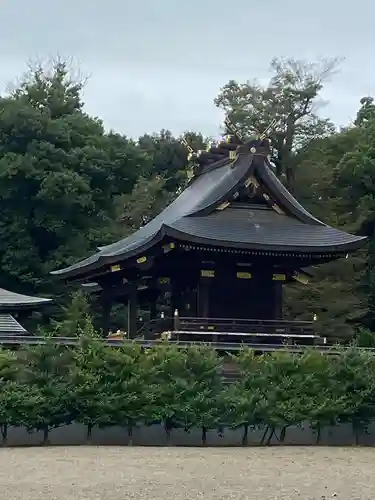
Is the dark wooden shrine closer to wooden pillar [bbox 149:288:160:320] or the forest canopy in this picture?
wooden pillar [bbox 149:288:160:320]

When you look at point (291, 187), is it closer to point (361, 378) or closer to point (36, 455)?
point (361, 378)

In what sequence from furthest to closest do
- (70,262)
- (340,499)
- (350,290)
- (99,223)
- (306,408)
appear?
1. (99,223)
2. (70,262)
3. (350,290)
4. (306,408)
5. (340,499)

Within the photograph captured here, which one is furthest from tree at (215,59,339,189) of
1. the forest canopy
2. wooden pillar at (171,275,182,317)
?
wooden pillar at (171,275,182,317)

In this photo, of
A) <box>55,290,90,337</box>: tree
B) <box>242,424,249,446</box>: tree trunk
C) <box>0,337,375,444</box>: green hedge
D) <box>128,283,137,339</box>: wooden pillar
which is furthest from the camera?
<box>128,283,137,339</box>: wooden pillar

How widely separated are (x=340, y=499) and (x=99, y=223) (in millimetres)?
31085

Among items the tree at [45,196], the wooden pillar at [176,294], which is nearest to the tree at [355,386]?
the wooden pillar at [176,294]

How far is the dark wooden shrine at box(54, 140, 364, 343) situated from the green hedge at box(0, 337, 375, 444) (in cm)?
275

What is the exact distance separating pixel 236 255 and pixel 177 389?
4.85 m

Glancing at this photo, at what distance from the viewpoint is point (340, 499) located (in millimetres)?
10367

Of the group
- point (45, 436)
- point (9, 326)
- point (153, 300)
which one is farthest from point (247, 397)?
point (153, 300)

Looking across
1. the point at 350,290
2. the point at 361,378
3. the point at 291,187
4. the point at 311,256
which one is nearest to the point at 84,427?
the point at 361,378

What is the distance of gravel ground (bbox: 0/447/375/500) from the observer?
10.5 m

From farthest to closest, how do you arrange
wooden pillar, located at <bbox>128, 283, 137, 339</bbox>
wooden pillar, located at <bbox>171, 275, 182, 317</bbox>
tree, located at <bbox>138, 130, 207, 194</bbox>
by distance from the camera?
tree, located at <bbox>138, 130, 207, 194</bbox> < wooden pillar, located at <bbox>128, 283, 137, 339</bbox> < wooden pillar, located at <bbox>171, 275, 182, 317</bbox>

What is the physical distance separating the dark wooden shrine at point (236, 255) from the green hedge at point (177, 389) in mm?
2749
